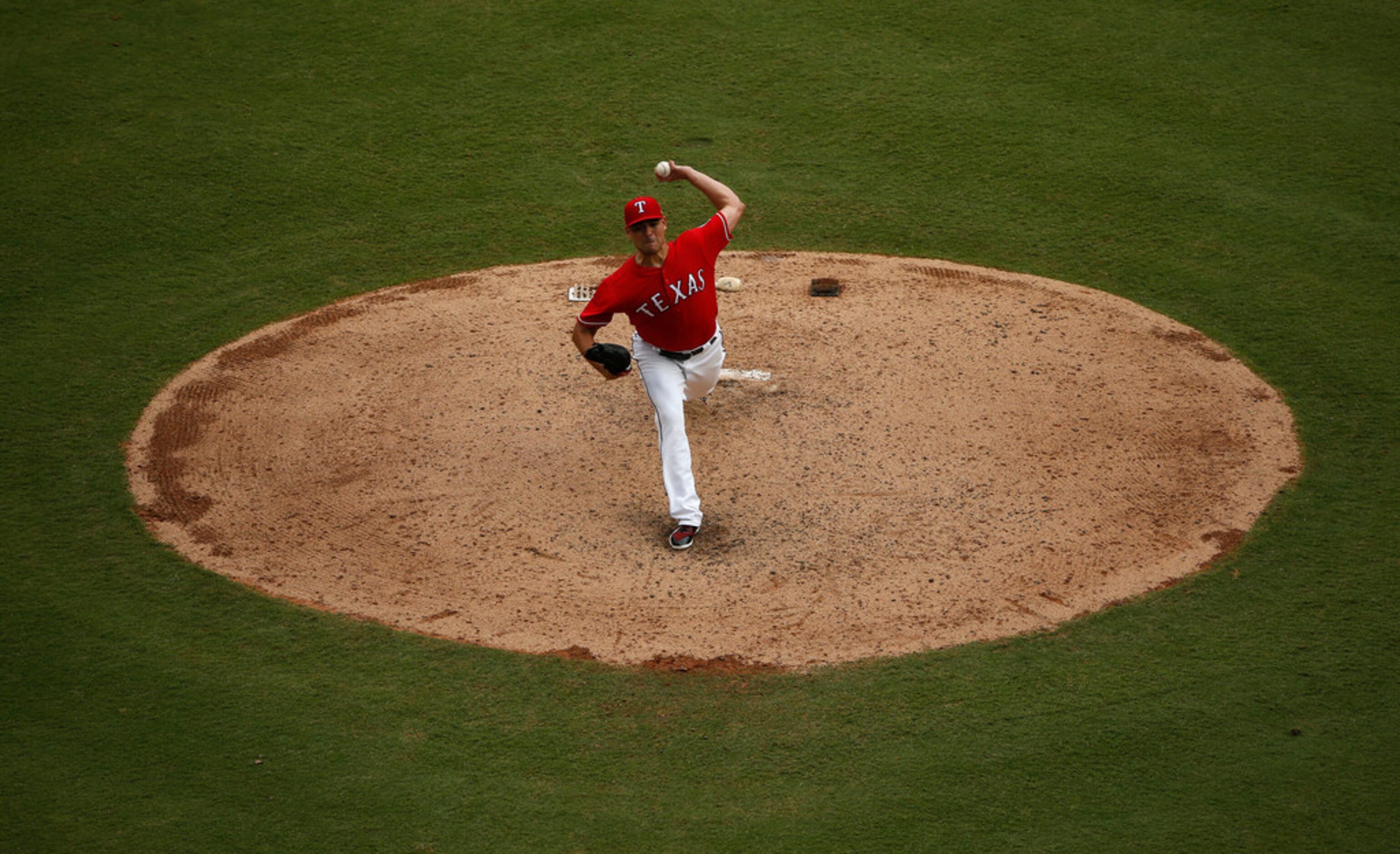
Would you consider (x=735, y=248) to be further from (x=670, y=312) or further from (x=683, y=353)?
(x=670, y=312)

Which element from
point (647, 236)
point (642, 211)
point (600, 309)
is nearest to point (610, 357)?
point (600, 309)

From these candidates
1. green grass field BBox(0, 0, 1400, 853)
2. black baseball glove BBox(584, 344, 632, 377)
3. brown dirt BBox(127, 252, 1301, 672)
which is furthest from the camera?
black baseball glove BBox(584, 344, 632, 377)

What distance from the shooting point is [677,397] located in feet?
20.3

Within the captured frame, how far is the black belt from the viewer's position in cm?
624

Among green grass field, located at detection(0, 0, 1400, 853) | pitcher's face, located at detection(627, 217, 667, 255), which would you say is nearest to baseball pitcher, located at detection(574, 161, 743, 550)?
pitcher's face, located at detection(627, 217, 667, 255)

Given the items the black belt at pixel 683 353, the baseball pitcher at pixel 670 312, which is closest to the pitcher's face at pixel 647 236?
the baseball pitcher at pixel 670 312

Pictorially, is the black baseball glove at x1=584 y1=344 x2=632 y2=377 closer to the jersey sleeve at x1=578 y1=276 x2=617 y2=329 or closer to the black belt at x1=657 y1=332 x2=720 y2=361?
the jersey sleeve at x1=578 y1=276 x2=617 y2=329

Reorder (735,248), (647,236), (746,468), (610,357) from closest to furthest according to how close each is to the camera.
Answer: (647,236)
(610,357)
(746,468)
(735,248)

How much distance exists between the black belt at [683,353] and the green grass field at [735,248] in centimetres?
178

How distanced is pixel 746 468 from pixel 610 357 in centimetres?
112

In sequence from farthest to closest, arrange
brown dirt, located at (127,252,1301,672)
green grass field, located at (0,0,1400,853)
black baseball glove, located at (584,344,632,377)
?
black baseball glove, located at (584,344,632,377) → brown dirt, located at (127,252,1301,672) → green grass field, located at (0,0,1400,853)

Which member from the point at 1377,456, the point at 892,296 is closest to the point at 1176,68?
the point at 892,296

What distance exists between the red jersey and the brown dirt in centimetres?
90

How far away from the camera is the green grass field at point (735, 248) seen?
446 centimetres
